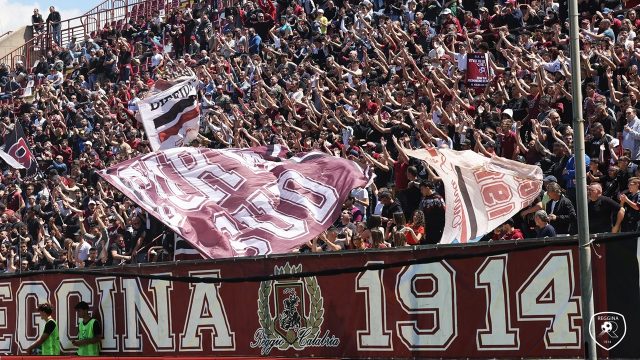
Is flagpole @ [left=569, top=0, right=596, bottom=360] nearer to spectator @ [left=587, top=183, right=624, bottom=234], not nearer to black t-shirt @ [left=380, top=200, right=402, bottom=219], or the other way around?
spectator @ [left=587, top=183, right=624, bottom=234]

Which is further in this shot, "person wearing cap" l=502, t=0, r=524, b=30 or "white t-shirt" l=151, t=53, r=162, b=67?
"white t-shirt" l=151, t=53, r=162, b=67

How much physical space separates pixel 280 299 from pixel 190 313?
1480 mm

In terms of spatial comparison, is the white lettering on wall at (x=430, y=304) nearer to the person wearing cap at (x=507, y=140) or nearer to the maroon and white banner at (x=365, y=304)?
the maroon and white banner at (x=365, y=304)

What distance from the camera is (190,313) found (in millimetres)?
15250

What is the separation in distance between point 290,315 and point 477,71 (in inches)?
363

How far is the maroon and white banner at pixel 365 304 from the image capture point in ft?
38.7

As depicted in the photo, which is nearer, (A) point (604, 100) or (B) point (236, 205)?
(B) point (236, 205)

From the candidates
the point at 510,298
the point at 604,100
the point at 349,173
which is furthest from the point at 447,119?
the point at 510,298

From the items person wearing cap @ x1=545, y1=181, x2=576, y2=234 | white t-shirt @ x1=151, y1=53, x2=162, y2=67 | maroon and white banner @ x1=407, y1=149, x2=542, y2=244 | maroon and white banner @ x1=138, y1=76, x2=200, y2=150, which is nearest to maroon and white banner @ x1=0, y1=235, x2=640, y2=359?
maroon and white banner @ x1=407, y1=149, x2=542, y2=244

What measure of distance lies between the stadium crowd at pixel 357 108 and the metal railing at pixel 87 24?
11.2 ft

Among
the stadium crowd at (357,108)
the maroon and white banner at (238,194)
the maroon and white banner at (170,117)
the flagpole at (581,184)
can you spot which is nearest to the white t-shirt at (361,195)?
the stadium crowd at (357,108)

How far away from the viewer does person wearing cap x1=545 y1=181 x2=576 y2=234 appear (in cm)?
1544

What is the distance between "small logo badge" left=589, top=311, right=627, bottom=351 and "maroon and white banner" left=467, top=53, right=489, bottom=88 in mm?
11064

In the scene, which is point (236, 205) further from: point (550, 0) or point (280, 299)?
point (550, 0)
